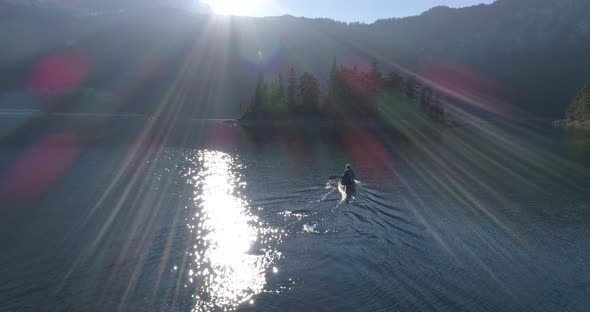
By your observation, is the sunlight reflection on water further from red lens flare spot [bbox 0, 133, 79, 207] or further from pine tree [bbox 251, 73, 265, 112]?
pine tree [bbox 251, 73, 265, 112]

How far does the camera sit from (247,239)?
30.4m

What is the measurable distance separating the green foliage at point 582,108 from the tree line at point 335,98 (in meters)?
52.9

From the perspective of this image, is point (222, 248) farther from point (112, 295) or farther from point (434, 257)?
point (434, 257)

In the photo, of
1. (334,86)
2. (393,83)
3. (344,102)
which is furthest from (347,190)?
(393,83)

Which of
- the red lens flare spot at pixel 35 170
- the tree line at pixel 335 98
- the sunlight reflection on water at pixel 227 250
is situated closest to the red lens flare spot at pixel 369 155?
the sunlight reflection on water at pixel 227 250

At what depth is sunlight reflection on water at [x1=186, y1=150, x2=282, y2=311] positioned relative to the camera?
74.0ft

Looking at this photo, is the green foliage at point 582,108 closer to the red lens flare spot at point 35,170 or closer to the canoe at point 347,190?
the canoe at point 347,190

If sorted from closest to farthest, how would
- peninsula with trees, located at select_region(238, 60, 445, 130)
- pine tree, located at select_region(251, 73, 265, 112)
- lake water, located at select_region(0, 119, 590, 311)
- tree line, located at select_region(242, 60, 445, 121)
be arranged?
1. lake water, located at select_region(0, 119, 590, 311)
2. pine tree, located at select_region(251, 73, 265, 112)
3. peninsula with trees, located at select_region(238, 60, 445, 130)
4. tree line, located at select_region(242, 60, 445, 121)

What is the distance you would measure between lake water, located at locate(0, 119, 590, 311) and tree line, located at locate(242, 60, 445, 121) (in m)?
97.1

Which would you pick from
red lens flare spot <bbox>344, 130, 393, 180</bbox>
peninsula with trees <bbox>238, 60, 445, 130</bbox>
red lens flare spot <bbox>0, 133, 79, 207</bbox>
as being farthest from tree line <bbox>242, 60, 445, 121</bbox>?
red lens flare spot <bbox>0, 133, 79, 207</bbox>

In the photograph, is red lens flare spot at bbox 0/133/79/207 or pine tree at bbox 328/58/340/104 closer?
red lens flare spot at bbox 0/133/79/207

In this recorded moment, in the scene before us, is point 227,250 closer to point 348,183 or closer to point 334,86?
point 348,183

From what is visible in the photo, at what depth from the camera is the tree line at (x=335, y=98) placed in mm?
159125

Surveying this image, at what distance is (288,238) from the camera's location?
99.3ft
